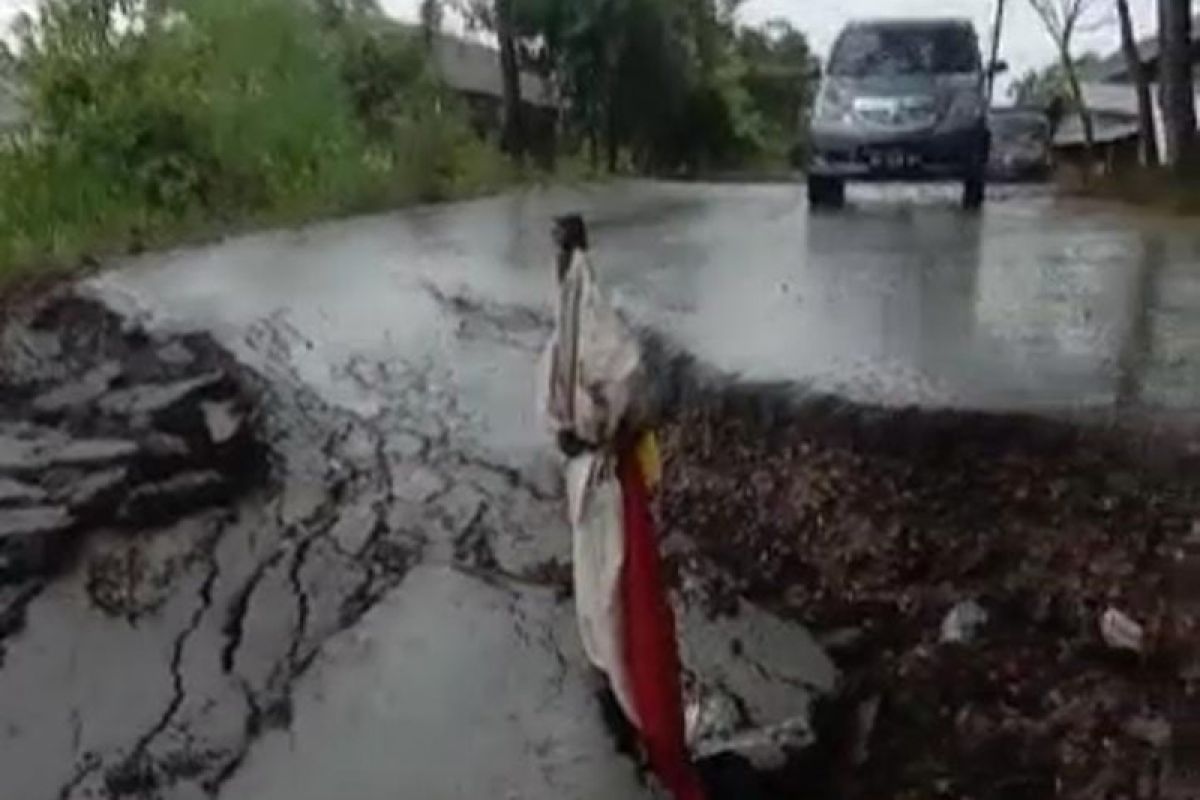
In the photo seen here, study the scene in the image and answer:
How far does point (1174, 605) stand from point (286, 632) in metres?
3.26

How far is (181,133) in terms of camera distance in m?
20.8

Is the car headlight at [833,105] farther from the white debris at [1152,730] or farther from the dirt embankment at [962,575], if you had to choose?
the white debris at [1152,730]

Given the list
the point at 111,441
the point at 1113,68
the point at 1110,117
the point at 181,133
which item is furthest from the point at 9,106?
the point at 1113,68

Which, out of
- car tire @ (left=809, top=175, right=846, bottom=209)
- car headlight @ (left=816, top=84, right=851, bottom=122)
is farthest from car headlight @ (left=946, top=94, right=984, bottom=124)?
car tire @ (left=809, top=175, right=846, bottom=209)

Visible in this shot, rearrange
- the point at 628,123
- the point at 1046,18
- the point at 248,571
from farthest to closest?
the point at 1046,18 → the point at 628,123 → the point at 248,571

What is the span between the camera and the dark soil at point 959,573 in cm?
641

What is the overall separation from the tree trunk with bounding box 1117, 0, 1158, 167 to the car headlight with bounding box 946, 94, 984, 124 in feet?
23.6

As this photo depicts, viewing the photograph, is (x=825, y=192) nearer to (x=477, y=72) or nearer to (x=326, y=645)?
(x=326, y=645)

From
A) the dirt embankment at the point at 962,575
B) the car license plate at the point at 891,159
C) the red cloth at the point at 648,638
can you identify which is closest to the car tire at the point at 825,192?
the car license plate at the point at 891,159

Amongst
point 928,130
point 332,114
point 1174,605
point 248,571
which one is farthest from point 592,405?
point 332,114

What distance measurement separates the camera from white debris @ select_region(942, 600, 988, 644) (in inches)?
270

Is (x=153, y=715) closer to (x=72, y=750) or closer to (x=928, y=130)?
(x=72, y=750)

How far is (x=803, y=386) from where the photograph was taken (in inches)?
351

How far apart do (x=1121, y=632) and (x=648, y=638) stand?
1645 millimetres
